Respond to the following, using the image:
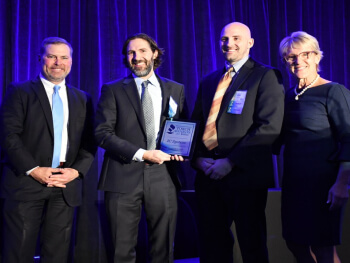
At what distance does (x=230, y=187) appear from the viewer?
6.36ft

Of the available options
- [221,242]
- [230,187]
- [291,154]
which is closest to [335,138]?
[291,154]

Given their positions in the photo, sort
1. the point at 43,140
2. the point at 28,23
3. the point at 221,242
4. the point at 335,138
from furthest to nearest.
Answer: the point at 28,23 → the point at 43,140 → the point at 221,242 → the point at 335,138

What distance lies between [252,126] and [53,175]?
125cm

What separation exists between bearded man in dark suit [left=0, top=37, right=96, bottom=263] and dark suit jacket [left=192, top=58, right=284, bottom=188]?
0.92 meters

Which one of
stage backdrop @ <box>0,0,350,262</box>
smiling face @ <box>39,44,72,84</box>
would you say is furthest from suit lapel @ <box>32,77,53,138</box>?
stage backdrop @ <box>0,0,350,262</box>

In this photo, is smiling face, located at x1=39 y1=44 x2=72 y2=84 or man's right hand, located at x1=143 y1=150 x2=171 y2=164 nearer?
man's right hand, located at x1=143 y1=150 x2=171 y2=164

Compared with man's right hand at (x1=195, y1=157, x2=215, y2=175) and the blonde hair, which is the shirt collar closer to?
man's right hand at (x1=195, y1=157, x2=215, y2=175)

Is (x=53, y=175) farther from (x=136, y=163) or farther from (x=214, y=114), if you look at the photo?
(x=214, y=114)

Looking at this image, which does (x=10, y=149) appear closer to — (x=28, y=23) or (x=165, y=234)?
(x=165, y=234)

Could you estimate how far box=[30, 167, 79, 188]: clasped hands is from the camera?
2143 mm

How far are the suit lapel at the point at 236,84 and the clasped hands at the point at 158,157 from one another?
365 mm

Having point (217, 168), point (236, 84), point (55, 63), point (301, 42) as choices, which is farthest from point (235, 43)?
point (55, 63)

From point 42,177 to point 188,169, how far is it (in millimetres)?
1598

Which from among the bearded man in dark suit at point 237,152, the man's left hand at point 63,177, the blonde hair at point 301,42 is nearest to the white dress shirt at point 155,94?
the bearded man in dark suit at point 237,152
